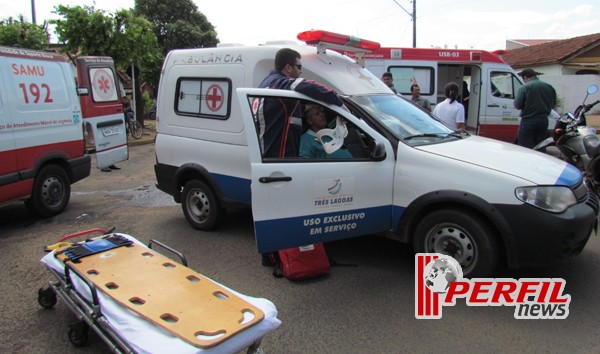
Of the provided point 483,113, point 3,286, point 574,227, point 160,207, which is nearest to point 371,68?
point 483,113

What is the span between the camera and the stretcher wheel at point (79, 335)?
300 centimetres

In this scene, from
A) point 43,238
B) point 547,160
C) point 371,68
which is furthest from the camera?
point 371,68

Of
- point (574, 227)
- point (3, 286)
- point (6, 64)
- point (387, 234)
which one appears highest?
point (6, 64)

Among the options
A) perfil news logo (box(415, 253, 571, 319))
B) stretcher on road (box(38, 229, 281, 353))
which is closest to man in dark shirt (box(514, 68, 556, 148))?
perfil news logo (box(415, 253, 571, 319))

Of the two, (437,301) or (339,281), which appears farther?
(339,281)

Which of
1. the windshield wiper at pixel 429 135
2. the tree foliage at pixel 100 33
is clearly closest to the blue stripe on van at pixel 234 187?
the windshield wiper at pixel 429 135

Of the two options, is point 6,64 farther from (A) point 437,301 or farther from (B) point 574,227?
(B) point 574,227

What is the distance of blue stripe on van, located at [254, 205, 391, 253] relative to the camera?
3.56m

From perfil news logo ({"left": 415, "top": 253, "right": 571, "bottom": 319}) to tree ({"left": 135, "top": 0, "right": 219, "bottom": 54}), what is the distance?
28.6 metres

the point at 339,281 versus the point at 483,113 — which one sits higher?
the point at 483,113

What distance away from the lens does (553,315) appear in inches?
132

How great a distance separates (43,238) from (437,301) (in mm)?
4608

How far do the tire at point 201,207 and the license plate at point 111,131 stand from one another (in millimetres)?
2526

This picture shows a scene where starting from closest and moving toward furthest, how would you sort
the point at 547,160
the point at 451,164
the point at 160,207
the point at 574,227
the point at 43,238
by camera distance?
the point at 574,227
the point at 451,164
the point at 547,160
the point at 43,238
the point at 160,207
